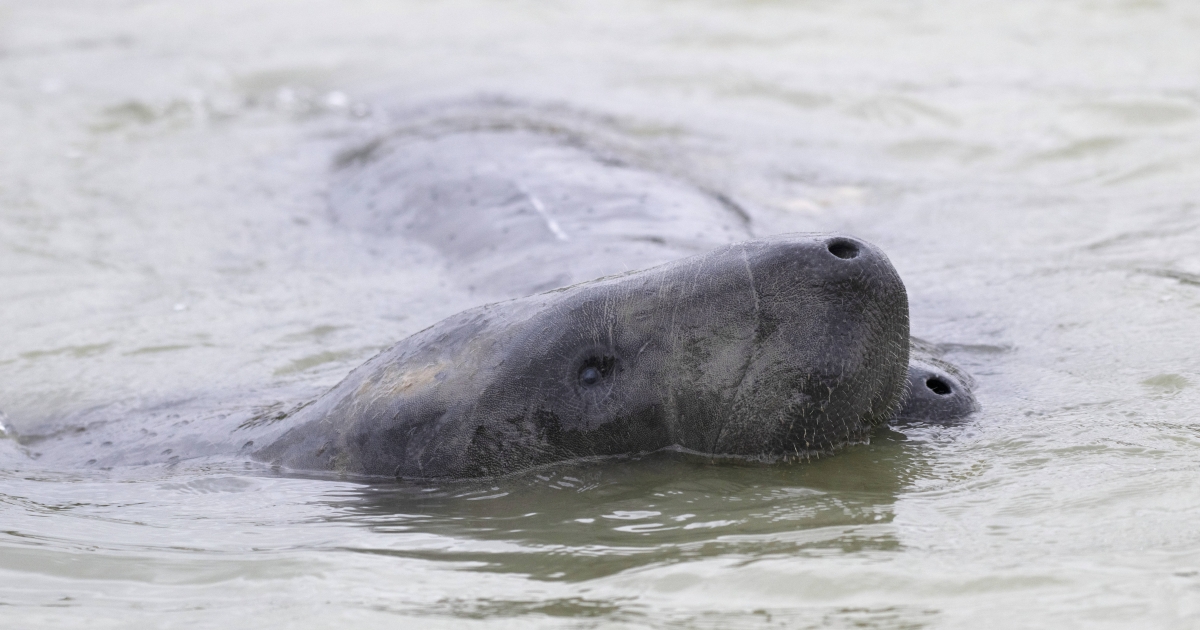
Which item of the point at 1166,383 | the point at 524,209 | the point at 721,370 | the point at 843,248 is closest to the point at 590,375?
the point at 721,370

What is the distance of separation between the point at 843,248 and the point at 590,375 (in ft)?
2.51

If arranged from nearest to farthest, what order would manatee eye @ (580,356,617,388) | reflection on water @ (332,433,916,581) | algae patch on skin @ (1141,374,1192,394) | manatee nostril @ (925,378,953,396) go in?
reflection on water @ (332,433,916,581) < manatee eye @ (580,356,617,388) < manatee nostril @ (925,378,953,396) < algae patch on skin @ (1141,374,1192,394)

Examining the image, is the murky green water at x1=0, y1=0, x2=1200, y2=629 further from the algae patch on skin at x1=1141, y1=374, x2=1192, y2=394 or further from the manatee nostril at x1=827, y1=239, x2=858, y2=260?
the manatee nostril at x1=827, y1=239, x2=858, y2=260

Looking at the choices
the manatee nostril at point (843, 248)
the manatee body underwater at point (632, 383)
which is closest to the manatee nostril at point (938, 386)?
the manatee body underwater at point (632, 383)

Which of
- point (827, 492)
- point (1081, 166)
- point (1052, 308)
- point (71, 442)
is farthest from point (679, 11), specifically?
point (827, 492)

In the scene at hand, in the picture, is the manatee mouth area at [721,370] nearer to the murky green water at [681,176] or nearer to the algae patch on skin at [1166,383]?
the murky green water at [681,176]

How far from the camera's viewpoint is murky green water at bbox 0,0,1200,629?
3.06 meters

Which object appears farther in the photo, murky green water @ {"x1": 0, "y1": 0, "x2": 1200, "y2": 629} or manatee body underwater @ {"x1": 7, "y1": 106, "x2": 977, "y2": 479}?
manatee body underwater @ {"x1": 7, "y1": 106, "x2": 977, "y2": 479}

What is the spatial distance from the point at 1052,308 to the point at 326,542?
3.29m

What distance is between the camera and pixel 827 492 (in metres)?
3.57

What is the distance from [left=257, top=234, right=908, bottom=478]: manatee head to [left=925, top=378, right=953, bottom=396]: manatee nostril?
43 centimetres

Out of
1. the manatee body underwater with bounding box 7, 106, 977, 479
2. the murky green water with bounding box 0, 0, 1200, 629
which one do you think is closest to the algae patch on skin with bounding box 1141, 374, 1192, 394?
the murky green water with bounding box 0, 0, 1200, 629

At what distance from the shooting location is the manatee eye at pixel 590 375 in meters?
3.75

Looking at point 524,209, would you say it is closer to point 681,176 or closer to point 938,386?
point 681,176
